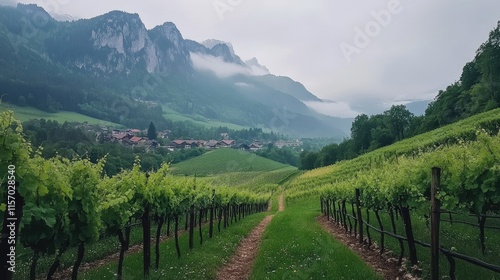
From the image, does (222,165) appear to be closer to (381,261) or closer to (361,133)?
→ (361,133)

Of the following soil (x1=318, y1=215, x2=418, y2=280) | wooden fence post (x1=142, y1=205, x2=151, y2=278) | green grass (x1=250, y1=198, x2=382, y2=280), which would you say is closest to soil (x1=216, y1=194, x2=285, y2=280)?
green grass (x1=250, y1=198, x2=382, y2=280)

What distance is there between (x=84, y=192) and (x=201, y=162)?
153591mm

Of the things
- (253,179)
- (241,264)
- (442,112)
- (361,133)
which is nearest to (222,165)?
(253,179)

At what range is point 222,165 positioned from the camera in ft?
505

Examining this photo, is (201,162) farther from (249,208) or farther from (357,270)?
(357,270)

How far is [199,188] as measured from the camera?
22.5m

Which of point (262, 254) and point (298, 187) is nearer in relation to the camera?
point (262, 254)

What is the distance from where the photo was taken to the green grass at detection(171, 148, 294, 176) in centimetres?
14238

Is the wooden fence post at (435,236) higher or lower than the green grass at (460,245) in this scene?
higher

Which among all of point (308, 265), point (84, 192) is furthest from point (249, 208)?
point (84, 192)

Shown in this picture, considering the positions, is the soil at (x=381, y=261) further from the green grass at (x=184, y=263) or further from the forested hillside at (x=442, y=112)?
the forested hillside at (x=442, y=112)

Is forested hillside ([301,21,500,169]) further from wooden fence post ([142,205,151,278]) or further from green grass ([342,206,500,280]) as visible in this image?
wooden fence post ([142,205,151,278])

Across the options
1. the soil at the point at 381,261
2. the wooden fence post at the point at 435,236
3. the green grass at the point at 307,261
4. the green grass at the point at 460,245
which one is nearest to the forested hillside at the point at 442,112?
the green grass at the point at 460,245

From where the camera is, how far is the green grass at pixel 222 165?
142 meters
